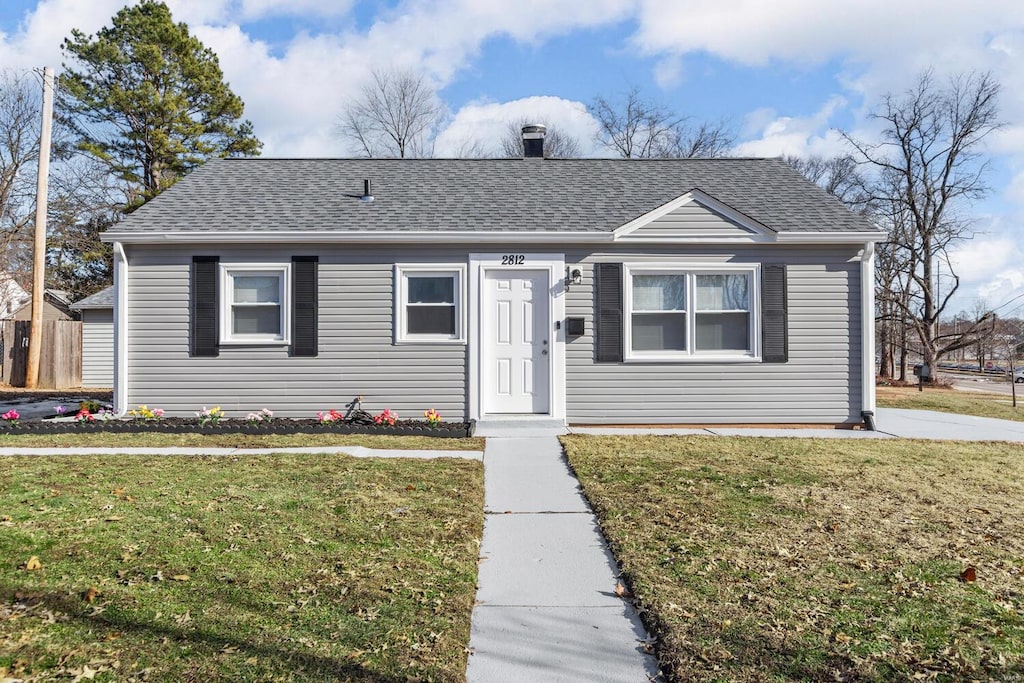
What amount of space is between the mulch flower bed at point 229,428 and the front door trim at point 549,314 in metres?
0.79

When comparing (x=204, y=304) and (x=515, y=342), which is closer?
(x=204, y=304)

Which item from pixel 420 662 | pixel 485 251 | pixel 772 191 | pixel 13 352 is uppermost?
pixel 772 191

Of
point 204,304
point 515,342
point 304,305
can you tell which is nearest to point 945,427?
point 515,342

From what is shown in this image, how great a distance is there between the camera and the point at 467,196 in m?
10.5

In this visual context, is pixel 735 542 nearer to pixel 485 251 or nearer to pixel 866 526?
pixel 866 526

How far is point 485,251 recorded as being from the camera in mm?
9328

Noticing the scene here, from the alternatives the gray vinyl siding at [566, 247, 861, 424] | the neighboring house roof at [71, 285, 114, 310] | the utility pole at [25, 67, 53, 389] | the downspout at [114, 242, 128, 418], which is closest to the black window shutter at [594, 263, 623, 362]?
the gray vinyl siding at [566, 247, 861, 424]

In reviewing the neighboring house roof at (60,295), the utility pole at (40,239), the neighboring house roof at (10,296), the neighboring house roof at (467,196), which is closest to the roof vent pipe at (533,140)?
the neighboring house roof at (467,196)

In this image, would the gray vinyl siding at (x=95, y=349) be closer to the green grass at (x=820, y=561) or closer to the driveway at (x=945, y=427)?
the green grass at (x=820, y=561)

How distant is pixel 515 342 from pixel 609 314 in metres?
1.41

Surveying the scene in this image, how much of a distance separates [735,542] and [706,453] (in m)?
3.15

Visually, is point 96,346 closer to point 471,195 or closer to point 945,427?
point 471,195

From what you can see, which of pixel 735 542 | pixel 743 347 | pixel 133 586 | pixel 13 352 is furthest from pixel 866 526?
pixel 13 352

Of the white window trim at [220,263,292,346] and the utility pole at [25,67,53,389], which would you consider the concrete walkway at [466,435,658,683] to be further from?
the utility pole at [25,67,53,389]
